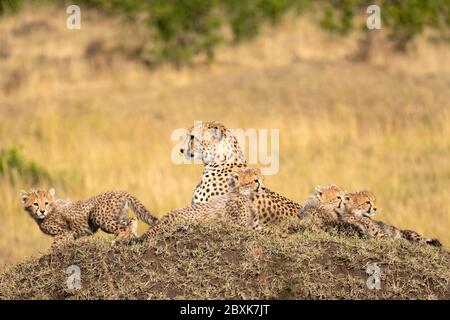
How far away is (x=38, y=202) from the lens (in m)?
9.89

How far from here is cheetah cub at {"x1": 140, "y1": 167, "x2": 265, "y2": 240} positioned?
866 centimetres

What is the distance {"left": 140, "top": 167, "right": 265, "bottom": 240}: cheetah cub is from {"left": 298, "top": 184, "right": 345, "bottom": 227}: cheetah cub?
1.30 ft

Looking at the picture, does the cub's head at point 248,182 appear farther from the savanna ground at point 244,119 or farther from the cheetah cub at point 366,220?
the savanna ground at point 244,119

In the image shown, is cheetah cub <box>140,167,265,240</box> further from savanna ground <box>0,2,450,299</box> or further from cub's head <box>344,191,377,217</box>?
cub's head <box>344,191,377,217</box>

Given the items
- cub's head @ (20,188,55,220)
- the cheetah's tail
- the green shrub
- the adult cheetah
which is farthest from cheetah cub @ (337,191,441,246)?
the green shrub

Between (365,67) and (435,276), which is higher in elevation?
(365,67)

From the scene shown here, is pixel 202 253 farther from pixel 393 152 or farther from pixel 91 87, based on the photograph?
pixel 91 87

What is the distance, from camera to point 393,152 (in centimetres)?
1833

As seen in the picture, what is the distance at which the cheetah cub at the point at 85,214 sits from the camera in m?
9.43

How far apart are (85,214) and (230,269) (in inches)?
84.5

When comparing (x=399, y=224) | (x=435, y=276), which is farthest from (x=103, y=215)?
(x=399, y=224)

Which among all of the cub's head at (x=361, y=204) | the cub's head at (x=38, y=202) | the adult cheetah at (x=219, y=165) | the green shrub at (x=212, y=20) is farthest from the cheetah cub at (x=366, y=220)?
the green shrub at (x=212, y=20)

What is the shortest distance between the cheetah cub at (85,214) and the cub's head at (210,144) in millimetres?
694

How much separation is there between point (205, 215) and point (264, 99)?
43.1 feet
